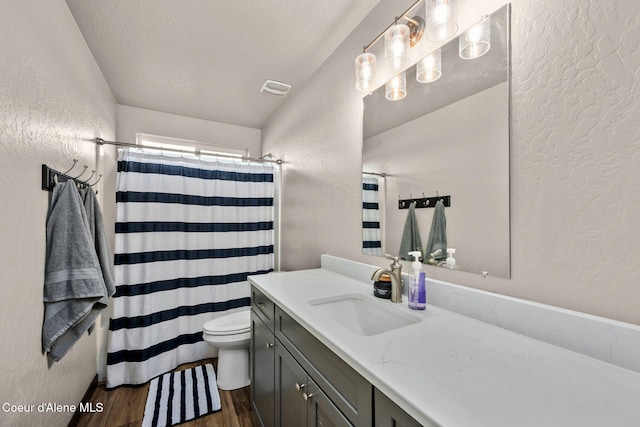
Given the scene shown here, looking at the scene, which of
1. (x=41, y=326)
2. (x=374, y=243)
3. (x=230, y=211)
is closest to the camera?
(x=41, y=326)

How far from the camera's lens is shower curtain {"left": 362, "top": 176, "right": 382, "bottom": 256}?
4.88 ft

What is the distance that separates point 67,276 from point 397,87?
1.91 metres

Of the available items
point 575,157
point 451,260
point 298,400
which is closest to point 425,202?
point 451,260

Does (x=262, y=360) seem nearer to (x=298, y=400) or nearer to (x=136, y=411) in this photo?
(x=298, y=400)

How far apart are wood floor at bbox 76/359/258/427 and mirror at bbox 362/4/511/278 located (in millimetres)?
1378

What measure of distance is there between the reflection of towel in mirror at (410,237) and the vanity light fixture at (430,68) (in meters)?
0.56

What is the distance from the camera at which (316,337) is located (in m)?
0.89

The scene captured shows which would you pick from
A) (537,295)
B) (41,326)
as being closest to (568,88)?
(537,295)

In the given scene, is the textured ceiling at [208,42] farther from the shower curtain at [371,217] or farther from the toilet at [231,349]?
the toilet at [231,349]

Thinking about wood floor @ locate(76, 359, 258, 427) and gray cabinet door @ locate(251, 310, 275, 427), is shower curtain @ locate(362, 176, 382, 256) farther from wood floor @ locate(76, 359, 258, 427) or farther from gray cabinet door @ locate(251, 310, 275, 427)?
wood floor @ locate(76, 359, 258, 427)

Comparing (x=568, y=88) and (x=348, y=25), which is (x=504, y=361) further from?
(x=348, y=25)

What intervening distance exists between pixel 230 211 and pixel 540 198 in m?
2.33

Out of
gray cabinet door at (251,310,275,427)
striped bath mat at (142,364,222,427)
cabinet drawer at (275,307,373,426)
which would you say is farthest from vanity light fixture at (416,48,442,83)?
striped bath mat at (142,364,222,427)

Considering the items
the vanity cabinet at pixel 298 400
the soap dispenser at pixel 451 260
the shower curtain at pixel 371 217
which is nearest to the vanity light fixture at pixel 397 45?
the shower curtain at pixel 371 217
